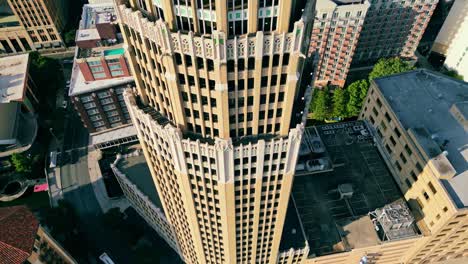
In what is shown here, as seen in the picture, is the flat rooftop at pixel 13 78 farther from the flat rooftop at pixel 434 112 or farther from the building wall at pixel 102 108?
the flat rooftop at pixel 434 112

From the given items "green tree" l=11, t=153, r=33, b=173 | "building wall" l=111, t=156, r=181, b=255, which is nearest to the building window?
"building wall" l=111, t=156, r=181, b=255

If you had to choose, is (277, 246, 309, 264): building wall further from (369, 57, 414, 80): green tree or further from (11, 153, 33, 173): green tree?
(11, 153, 33, 173): green tree

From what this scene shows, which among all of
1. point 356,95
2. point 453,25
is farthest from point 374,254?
point 453,25

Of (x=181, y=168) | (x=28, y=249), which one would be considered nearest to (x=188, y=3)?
(x=181, y=168)

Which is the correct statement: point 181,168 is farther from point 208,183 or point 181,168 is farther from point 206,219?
point 206,219

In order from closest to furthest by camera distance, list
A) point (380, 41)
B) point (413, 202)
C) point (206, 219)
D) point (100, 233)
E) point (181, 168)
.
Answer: point (181, 168) → point (206, 219) → point (413, 202) → point (100, 233) → point (380, 41)
